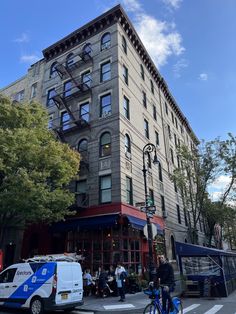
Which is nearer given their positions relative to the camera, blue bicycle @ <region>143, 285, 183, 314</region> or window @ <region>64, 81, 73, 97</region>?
blue bicycle @ <region>143, 285, 183, 314</region>

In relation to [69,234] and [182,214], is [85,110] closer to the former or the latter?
[69,234]

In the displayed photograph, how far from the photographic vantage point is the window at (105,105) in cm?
2172

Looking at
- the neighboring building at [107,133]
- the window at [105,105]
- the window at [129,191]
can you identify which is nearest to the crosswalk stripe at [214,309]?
the neighboring building at [107,133]

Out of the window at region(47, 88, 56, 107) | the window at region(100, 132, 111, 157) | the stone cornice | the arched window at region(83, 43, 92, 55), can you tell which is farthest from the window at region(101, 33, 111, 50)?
the window at region(100, 132, 111, 157)

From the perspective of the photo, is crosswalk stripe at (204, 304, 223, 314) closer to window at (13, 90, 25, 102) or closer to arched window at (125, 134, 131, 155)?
arched window at (125, 134, 131, 155)

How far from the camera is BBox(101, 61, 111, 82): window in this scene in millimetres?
23125

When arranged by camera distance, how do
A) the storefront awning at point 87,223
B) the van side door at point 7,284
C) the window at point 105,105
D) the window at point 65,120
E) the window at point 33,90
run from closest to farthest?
the van side door at point 7,284 < the storefront awning at point 87,223 < the window at point 105,105 < the window at point 65,120 < the window at point 33,90

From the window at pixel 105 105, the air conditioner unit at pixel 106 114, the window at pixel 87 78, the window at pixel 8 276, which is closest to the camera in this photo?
the window at pixel 8 276

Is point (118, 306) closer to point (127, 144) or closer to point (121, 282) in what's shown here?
point (121, 282)

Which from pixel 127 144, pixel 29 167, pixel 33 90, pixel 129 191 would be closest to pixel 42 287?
pixel 29 167

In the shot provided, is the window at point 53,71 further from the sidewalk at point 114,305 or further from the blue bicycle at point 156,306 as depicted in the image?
the blue bicycle at point 156,306

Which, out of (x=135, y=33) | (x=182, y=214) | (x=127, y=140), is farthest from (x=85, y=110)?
(x=182, y=214)

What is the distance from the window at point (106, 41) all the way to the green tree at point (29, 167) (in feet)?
31.8

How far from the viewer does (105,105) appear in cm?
2214
